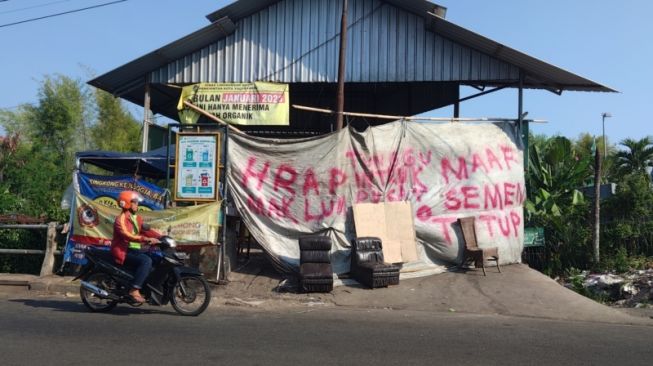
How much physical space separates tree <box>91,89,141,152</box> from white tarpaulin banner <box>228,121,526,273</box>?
26.1 metres

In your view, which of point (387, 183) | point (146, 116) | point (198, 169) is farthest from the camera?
point (146, 116)

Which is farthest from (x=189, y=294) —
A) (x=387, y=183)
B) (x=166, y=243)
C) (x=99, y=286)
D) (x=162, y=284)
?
(x=387, y=183)

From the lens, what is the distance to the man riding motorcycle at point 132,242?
8.33 metres

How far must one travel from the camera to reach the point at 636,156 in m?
29.1

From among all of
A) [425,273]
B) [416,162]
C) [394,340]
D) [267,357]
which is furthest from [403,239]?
[267,357]

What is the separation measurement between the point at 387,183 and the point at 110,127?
28088 millimetres

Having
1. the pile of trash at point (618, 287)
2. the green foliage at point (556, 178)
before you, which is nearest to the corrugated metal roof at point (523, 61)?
the green foliage at point (556, 178)

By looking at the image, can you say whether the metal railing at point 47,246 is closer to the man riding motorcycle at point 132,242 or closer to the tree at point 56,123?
the man riding motorcycle at point 132,242

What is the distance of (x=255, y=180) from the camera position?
11.5 metres

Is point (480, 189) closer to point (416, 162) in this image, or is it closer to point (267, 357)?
point (416, 162)

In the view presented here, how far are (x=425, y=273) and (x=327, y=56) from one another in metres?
5.96

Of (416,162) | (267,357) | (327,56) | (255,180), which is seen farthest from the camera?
(327,56)

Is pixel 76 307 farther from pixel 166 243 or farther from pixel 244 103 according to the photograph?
pixel 244 103

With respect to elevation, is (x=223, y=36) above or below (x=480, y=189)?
above
